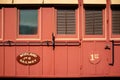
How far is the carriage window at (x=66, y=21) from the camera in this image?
601 centimetres

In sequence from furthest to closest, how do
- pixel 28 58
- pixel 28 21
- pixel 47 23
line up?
pixel 28 21, pixel 47 23, pixel 28 58

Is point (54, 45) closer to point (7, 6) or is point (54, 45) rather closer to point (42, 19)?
point (42, 19)

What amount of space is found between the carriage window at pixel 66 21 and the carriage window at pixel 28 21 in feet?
1.72

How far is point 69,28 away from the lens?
19.8 ft

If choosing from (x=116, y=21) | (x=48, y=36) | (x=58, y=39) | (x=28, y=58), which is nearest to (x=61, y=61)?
(x=58, y=39)

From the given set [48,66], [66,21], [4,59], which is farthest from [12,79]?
[66,21]

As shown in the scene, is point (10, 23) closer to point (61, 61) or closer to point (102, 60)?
point (61, 61)

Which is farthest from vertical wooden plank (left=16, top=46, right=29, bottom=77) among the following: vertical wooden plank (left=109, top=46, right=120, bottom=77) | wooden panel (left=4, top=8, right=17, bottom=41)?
vertical wooden plank (left=109, top=46, right=120, bottom=77)

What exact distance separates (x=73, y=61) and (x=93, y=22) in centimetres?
101

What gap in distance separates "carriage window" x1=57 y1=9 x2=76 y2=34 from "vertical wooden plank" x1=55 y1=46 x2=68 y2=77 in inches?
16.8

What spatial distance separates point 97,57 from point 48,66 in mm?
1109

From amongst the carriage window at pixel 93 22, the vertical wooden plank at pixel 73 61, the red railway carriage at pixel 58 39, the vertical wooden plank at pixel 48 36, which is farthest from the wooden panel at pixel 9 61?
the carriage window at pixel 93 22

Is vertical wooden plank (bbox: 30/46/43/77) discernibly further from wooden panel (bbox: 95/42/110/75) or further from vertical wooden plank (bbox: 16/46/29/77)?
wooden panel (bbox: 95/42/110/75)

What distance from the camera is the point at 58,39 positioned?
5.90 m
